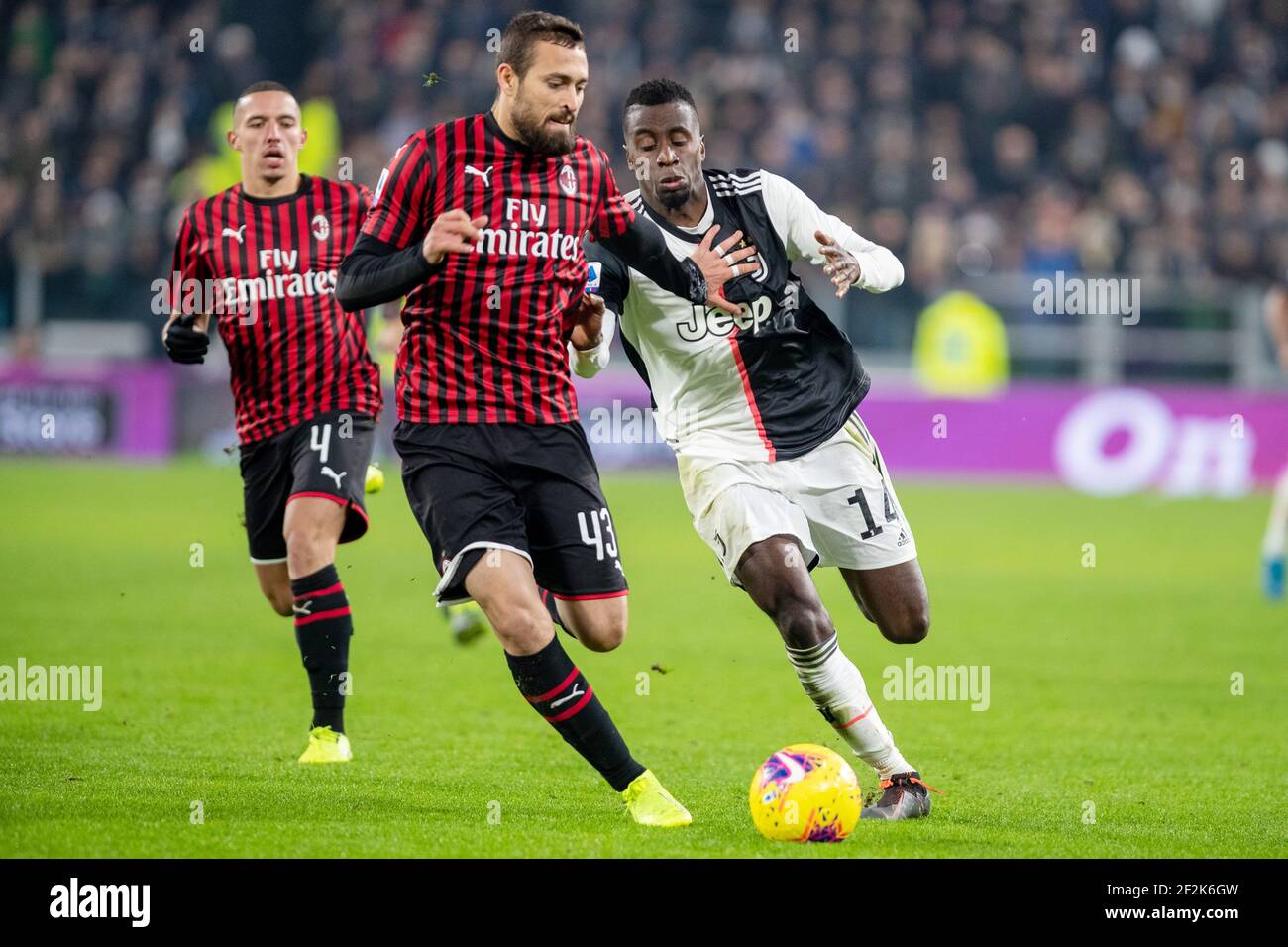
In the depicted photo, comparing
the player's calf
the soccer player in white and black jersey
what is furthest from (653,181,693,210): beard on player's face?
the player's calf

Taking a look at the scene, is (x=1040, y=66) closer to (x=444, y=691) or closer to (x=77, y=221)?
(x=77, y=221)

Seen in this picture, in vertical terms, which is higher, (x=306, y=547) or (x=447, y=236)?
(x=447, y=236)

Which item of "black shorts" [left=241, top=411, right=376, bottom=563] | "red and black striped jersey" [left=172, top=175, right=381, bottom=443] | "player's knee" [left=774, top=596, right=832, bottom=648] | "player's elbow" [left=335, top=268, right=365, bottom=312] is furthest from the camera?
"red and black striped jersey" [left=172, top=175, right=381, bottom=443]

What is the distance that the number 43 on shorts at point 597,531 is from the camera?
5.95 m

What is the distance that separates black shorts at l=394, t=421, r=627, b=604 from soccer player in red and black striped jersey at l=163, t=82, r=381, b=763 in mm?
1283

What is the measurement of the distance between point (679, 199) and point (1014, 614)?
6002 millimetres

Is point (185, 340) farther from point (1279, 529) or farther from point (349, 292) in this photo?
point (1279, 529)

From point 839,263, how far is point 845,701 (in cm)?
154

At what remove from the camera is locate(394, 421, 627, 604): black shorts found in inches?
225

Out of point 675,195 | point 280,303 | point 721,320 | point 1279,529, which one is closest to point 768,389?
point 721,320

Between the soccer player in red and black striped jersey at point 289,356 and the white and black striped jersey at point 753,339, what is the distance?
1.36m

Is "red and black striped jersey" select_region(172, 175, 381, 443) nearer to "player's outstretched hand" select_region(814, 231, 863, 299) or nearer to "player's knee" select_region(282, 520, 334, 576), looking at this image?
"player's knee" select_region(282, 520, 334, 576)

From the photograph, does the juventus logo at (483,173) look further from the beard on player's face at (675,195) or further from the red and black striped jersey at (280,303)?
the red and black striped jersey at (280,303)

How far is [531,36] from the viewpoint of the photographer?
5.70 m
